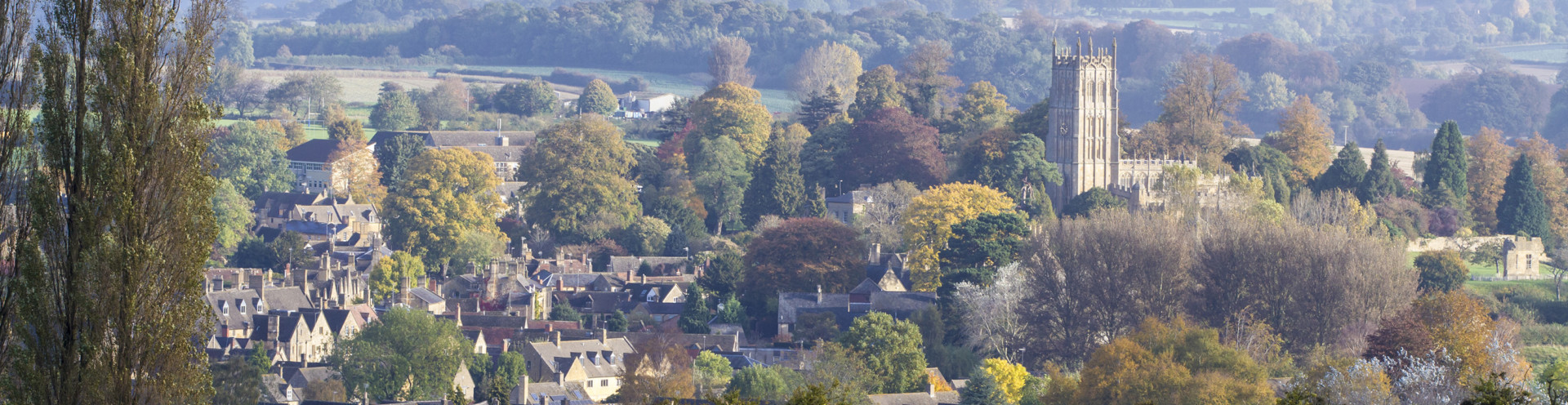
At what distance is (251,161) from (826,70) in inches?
2232

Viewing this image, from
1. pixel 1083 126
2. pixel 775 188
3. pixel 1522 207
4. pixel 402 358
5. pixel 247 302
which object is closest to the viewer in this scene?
pixel 402 358

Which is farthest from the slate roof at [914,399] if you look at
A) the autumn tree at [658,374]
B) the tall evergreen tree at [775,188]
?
the tall evergreen tree at [775,188]

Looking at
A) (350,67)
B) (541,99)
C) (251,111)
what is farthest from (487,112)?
(350,67)

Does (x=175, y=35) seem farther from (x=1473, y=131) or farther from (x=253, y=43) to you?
(x=253, y=43)

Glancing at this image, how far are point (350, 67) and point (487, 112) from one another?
4633 cm

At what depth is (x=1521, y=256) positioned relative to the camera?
68188mm

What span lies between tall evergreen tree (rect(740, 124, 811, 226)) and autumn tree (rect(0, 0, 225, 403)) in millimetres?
56318

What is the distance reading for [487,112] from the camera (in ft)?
407

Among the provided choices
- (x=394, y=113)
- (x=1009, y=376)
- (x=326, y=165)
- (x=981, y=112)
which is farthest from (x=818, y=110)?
(x=1009, y=376)

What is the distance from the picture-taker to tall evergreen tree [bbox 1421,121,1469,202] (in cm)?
7350

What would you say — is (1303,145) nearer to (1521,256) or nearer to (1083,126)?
(1083,126)

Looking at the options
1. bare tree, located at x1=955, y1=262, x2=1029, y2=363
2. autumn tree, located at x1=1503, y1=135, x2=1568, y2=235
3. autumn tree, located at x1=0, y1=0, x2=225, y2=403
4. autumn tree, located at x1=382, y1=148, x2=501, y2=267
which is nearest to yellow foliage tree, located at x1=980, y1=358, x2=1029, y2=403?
bare tree, located at x1=955, y1=262, x2=1029, y2=363

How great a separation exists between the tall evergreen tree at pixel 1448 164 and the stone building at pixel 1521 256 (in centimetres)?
427

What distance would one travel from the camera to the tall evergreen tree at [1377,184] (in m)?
71.7
